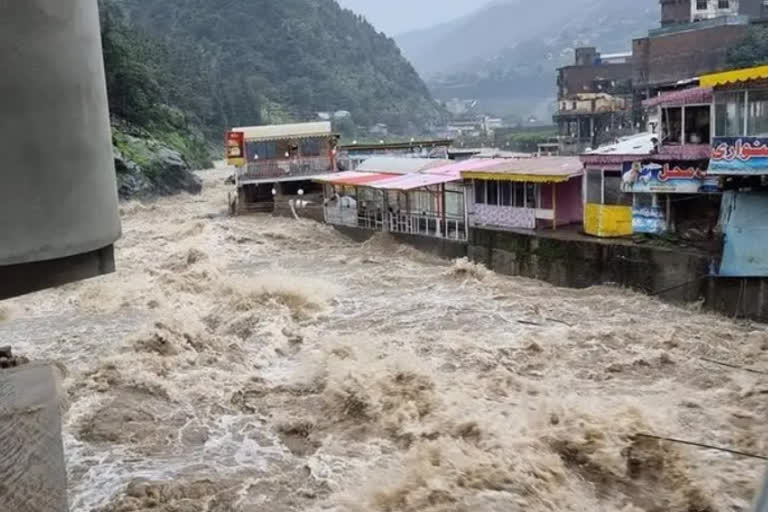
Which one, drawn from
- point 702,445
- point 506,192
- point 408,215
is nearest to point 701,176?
point 506,192

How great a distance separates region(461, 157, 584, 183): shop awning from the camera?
18.6m

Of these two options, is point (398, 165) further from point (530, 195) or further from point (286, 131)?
point (530, 195)

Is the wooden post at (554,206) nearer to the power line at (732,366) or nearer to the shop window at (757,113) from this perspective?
the shop window at (757,113)

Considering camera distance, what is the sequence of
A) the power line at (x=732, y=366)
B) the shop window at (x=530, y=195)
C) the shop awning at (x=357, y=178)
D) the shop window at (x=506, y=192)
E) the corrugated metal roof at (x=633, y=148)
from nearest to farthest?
the power line at (x=732, y=366) → the corrugated metal roof at (x=633, y=148) → the shop window at (x=530, y=195) → the shop window at (x=506, y=192) → the shop awning at (x=357, y=178)

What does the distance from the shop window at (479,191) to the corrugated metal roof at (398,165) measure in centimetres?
549

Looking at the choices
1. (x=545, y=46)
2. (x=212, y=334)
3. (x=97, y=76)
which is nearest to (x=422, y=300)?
(x=212, y=334)

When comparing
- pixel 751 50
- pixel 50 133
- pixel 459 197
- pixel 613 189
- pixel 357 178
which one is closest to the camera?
pixel 50 133

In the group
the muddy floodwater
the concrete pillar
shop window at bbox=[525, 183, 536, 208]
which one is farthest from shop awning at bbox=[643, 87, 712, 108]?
the concrete pillar

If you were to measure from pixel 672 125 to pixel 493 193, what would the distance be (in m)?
5.34

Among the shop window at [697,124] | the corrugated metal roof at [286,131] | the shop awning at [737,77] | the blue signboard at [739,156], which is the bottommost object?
the blue signboard at [739,156]

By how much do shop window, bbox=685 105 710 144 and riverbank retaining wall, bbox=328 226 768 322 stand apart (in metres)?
2.37

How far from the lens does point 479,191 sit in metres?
21.0

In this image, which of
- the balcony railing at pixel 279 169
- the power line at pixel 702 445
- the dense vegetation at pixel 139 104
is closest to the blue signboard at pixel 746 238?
the power line at pixel 702 445

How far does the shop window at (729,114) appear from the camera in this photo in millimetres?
14594
